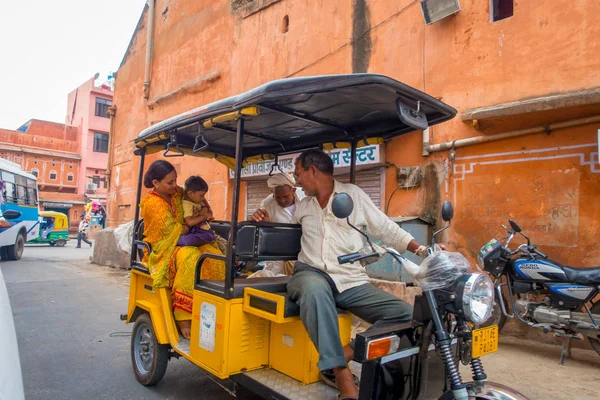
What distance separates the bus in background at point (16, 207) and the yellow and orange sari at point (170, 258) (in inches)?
397

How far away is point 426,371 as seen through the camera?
6.65 feet

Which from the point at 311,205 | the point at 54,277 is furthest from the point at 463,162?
the point at 54,277

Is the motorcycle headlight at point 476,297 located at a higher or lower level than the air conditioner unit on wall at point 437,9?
lower

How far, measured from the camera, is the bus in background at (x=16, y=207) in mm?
12117

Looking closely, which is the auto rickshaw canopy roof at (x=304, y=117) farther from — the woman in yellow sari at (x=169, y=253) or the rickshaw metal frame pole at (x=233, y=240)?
the woman in yellow sari at (x=169, y=253)

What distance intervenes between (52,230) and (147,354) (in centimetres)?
1988

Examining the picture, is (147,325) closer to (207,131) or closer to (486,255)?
(207,131)

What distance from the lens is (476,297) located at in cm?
193

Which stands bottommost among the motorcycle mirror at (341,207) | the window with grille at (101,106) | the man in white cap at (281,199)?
the motorcycle mirror at (341,207)

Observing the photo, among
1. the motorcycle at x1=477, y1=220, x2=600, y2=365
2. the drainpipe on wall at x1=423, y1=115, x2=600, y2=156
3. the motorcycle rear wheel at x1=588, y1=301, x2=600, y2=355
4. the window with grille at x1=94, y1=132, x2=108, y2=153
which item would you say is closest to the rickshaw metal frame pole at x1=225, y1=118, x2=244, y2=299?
the motorcycle at x1=477, y1=220, x2=600, y2=365

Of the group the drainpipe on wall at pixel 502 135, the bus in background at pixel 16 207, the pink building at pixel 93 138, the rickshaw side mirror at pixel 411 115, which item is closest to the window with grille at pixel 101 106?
the pink building at pixel 93 138

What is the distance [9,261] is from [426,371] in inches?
562

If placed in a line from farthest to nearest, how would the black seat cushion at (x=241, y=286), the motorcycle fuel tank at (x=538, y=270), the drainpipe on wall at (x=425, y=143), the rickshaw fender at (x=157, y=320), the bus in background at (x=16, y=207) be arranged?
1. the bus in background at (x=16, y=207)
2. the drainpipe on wall at (x=425, y=143)
3. the motorcycle fuel tank at (x=538, y=270)
4. the rickshaw fender at (x=157, y=320)
5. the black seat cushion at (x=241, y=286)

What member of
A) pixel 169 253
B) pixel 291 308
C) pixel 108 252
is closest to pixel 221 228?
pixel 169 253
